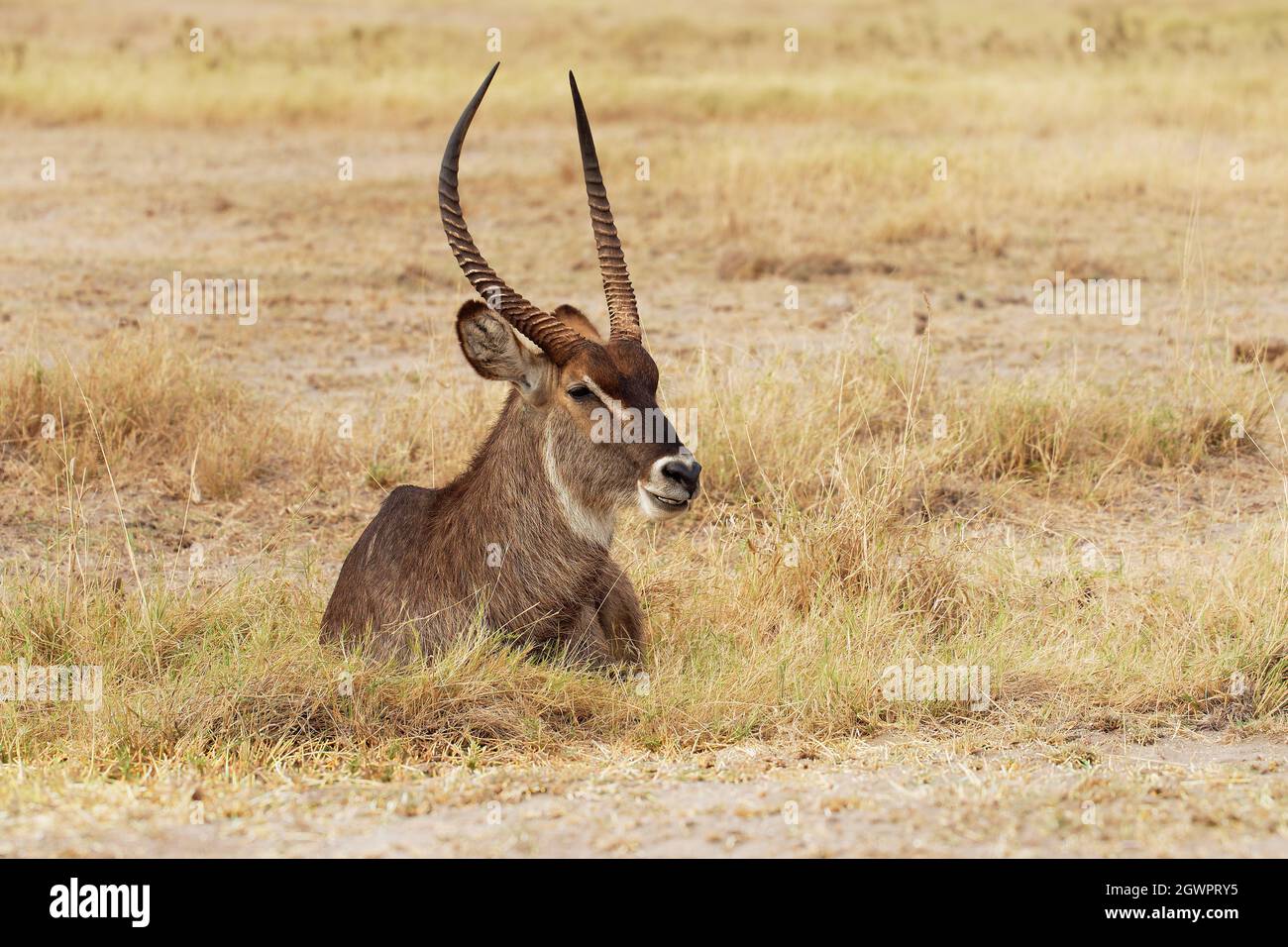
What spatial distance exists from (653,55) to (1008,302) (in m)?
20.2

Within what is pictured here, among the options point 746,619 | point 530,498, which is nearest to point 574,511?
point 530,498

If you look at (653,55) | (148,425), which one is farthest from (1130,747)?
(653,55)

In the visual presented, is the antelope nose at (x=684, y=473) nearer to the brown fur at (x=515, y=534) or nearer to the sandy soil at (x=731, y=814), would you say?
the brown fur at (x=515, y=534)

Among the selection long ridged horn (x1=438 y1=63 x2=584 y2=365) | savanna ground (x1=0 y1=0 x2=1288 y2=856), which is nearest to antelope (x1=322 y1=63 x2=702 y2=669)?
long ridged horn (x1=438 y1=63 x2=584 y2=365)

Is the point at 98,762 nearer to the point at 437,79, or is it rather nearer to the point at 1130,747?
the point at 1130,747

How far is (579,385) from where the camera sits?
5.52 m

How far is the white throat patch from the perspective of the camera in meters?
5.69

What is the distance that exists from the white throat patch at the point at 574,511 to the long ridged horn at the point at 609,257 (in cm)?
45

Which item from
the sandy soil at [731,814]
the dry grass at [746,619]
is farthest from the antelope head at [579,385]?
the sandy soil at [731,814]

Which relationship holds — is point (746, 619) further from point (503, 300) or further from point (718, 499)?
point (503, 300)

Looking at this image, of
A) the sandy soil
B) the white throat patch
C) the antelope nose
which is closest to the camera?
the sandy soil

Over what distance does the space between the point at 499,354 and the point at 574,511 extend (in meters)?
0.59

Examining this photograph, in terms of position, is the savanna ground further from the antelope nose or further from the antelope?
the antelope nose

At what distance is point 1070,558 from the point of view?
24.3ft
